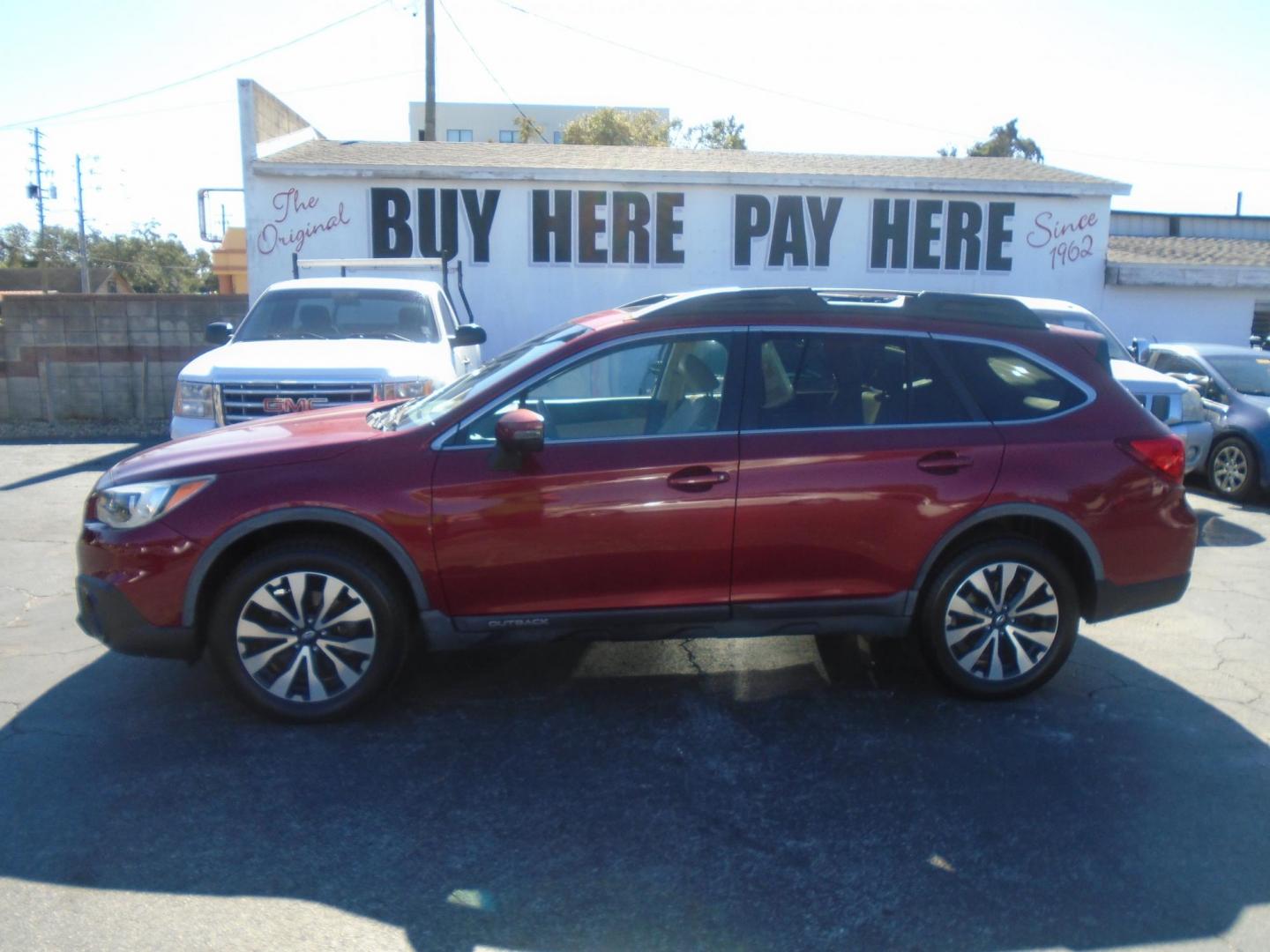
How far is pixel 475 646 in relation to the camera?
4.71 m

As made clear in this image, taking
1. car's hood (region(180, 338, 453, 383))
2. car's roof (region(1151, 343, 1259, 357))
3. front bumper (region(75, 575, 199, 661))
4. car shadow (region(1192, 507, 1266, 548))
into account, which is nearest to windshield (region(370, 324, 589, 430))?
front bumper (region(75, 575, 199, 661))

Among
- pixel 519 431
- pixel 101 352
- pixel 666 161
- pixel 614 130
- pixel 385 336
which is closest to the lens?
pixel 519 431

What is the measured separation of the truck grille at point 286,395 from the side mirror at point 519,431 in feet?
10.5

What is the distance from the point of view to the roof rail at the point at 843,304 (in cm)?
491

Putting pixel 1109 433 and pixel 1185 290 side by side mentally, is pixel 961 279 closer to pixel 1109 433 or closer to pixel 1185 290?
pixel 1185 290

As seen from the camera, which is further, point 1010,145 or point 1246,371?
point 1010,145

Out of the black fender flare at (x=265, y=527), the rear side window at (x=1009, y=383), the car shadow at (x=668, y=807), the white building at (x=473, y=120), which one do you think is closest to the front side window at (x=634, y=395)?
the black fender flare at (x=265, y=527)

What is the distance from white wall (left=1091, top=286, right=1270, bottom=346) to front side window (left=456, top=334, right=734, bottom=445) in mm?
14363

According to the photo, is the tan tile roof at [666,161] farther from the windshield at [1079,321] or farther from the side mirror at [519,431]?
the side mirror at [519,431]

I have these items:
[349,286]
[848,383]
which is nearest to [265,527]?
[848,383]

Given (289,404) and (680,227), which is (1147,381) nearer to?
(289,404)

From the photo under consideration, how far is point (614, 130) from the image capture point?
4194cm

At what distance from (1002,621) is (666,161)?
Result: 13.9 m

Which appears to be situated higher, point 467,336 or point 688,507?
point 467,336
